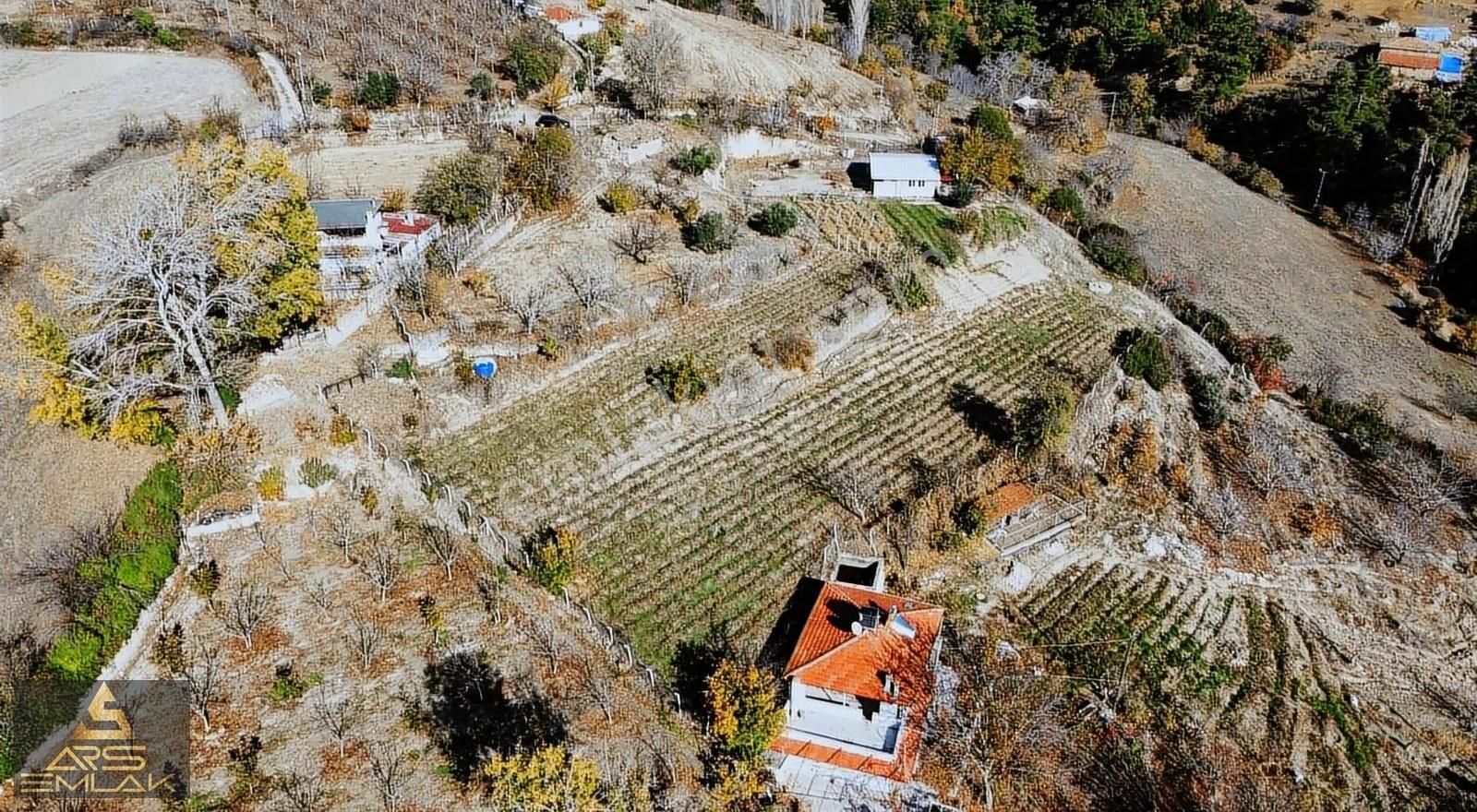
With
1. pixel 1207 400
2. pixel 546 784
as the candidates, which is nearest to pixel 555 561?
pixel 546 784

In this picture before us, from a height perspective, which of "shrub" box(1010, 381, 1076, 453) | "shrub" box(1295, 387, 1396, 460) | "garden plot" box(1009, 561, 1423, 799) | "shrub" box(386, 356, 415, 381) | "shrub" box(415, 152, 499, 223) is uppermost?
"shrub" box(415, 152, 499, 223)

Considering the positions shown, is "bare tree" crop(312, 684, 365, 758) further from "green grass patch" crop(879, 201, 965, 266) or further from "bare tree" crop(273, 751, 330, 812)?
"green grass patch" crop(879, 201, 965, 266)

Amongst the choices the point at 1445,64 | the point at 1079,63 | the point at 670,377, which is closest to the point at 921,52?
the point at 1079,63

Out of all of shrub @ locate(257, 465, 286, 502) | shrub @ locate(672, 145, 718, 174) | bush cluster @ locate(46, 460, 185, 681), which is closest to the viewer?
bush cluster @ locate(46, 460, 185, 681)

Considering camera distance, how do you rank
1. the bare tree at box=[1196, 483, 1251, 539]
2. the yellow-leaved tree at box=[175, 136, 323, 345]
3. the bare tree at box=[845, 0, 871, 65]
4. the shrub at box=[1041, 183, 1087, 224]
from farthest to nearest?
the bare tree at box=[845, 0, 871, 65] < the shrub at box=[1041, 183, 1087, 224] < the bare tree at box=[1196, 483, 1251, 539] < the yellow-leaved tree at box=[175, 136, 323, 345]

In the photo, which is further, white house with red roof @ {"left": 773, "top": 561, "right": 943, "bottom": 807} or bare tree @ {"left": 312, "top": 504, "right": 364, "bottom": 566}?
bare tree @ {"left": 312, "top": 504, "right": 364, "bottom": 566}

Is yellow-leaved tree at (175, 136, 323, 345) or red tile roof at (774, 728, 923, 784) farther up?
yellow-leaved tree at (175, 136, 323, 345)

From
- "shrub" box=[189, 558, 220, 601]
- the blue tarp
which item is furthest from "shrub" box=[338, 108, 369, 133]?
the blue tarp
